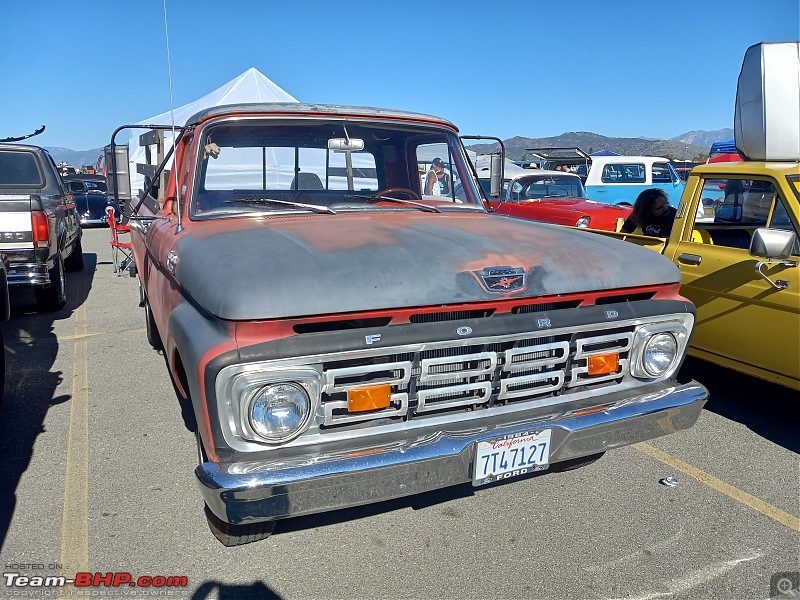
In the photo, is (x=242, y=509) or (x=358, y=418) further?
(x=358, y=418)

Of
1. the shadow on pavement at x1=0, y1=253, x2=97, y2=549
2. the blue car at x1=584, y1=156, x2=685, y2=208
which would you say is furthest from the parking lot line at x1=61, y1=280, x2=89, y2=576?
the blue car at x1=584, y1=156, x2=685, y2=208

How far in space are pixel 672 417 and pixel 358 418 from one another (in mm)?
1503

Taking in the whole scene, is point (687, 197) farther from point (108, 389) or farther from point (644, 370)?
point (108, 389)

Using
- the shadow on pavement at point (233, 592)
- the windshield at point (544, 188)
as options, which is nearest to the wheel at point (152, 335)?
the shadow on pavement at point (233, 592)

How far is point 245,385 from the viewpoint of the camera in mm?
2244

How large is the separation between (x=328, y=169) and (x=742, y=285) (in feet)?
9.07

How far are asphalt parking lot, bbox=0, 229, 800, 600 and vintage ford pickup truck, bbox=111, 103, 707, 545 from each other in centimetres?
28

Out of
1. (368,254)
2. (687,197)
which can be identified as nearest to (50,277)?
(368,254)

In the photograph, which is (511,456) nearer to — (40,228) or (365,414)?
(365,414)

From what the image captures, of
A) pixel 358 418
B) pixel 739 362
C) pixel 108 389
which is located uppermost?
pixel 358 418

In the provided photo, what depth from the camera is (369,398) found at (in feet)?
8.00

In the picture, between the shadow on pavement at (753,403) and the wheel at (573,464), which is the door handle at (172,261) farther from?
the shadow on pavement at (753,403)

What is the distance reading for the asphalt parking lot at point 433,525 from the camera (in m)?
2.70

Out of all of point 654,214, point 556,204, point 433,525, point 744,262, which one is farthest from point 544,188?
point 433,525
